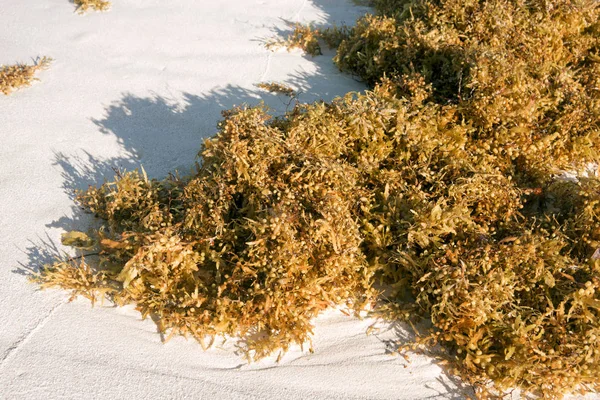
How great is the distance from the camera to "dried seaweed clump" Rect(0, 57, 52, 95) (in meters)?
4.70

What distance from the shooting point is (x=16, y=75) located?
4781 mm

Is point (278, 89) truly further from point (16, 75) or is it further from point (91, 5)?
point (91, 5)

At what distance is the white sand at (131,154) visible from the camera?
2596 mm

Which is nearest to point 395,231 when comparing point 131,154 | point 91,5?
point 131,154

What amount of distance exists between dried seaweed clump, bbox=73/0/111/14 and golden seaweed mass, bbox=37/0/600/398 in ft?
11.7

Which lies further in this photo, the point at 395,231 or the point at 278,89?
the point at 278,89

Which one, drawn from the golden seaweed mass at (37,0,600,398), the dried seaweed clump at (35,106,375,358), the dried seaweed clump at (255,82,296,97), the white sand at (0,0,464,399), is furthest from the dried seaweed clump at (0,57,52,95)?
the dried seaweed clump at (255,82,296,97)

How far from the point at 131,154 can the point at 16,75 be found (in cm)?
176

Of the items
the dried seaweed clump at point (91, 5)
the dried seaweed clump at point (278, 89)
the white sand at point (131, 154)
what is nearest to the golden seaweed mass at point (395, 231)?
the white sand at point (131, 154)

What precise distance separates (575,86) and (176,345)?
4.12 m

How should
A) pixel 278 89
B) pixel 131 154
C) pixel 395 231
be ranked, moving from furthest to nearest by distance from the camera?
pixel 278 89 < pixel 131 154 < pixel 395 231

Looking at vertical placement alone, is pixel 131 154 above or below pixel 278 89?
below

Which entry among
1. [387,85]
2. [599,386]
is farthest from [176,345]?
[387,85]

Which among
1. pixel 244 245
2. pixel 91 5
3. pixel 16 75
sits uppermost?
pixel 91 5
